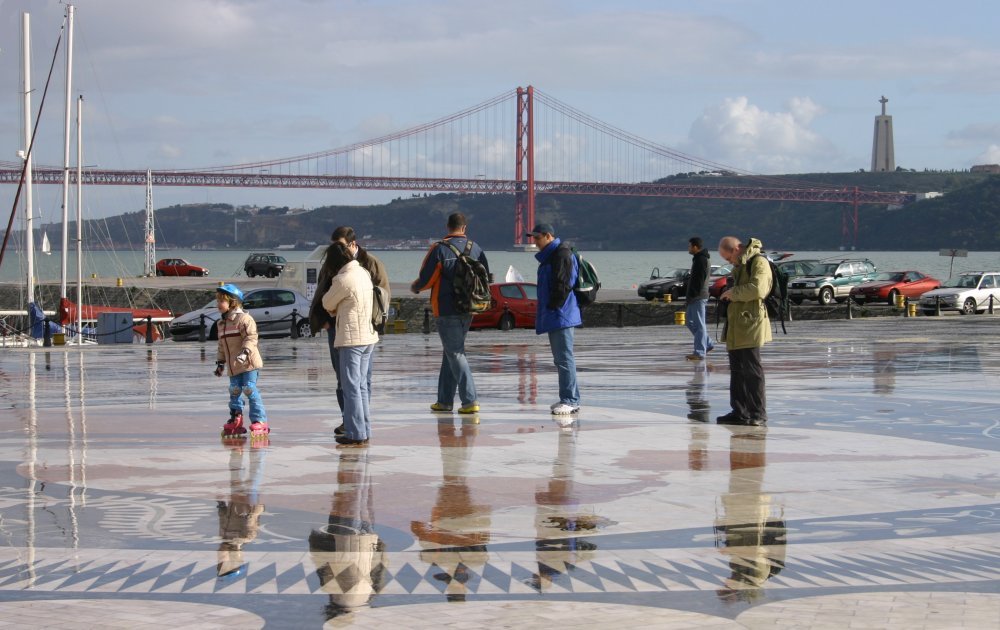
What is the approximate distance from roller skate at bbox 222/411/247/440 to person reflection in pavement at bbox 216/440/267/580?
482 mm

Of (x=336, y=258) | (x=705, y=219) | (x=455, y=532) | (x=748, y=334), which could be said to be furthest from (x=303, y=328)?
(x=705, y=219)

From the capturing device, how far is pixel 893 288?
4331cm

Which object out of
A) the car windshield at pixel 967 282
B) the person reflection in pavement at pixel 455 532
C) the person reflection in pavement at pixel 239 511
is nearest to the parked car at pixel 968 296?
the car windshield at pixel 967 282

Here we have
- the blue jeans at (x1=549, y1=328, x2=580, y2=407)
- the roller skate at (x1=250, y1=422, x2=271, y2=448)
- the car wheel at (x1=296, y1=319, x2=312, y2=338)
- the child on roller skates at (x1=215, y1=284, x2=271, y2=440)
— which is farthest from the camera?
the car wheel at (x1=296, y1=319, x2=312, y2=338)

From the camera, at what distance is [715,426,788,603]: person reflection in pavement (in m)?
5.81

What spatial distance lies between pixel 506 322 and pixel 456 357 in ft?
65.8

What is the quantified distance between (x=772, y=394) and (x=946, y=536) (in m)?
7.42

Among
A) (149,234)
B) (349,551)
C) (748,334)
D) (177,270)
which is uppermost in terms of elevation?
(149,234)

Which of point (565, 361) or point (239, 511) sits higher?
point (565, 361)

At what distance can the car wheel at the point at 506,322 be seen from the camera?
31797 mm

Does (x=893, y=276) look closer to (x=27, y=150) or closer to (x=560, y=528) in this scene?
(x=27, y=150)

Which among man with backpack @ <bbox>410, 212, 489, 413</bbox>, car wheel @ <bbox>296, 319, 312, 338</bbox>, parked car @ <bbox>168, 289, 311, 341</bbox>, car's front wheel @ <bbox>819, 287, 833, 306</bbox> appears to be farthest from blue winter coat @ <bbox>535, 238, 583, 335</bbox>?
car's front wheel @ <bbox>819, 287, 833, 306</bbox>

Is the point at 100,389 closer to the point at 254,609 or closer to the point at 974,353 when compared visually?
the point at 254,609

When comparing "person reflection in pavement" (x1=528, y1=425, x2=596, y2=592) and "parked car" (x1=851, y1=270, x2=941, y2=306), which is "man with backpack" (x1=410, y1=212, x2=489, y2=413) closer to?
"person reflection in pavement" (x1=528, y1=425, x2=596, y2=592)
